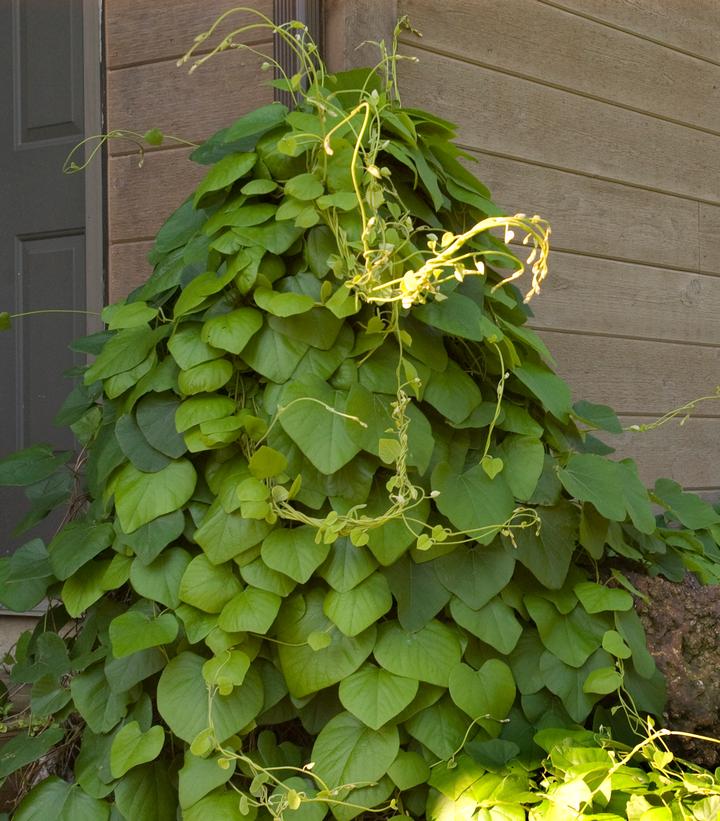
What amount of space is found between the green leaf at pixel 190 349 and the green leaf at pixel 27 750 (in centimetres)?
49

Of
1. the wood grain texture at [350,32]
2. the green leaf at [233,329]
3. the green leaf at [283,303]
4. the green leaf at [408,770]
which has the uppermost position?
the wood grain texture at [350,32]

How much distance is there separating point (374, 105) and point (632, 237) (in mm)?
1353

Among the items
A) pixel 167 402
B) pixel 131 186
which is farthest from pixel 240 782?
pixel 131 186

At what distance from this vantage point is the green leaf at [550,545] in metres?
1.30

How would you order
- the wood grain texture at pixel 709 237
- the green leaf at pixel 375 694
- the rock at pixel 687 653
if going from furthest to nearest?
the wood grain texture at pixel 709 237, the rock at pixel 687 653, the green leaf at pixel 375 694

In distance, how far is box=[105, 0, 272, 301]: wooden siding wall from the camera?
1873mm

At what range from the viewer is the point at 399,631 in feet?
4.06

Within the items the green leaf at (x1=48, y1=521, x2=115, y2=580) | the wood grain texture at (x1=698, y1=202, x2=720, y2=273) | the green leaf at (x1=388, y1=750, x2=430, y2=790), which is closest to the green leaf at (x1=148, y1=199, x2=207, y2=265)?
the green leaf at (x1=48, y1=521, x2=115, y2=580)

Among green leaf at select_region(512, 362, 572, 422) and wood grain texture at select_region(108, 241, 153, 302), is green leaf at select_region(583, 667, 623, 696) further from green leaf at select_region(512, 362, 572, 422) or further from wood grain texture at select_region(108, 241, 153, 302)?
wood grain texture at select_region(108, 241, 153, 302)

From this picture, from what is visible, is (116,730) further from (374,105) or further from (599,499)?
(374,105)

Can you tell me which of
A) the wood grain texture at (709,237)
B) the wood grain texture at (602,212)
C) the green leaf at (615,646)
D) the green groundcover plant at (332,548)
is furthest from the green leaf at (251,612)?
the wood grain texture at (709,237)

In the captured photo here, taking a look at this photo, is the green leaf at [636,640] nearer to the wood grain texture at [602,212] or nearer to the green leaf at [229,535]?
the green leaf at [229,535]

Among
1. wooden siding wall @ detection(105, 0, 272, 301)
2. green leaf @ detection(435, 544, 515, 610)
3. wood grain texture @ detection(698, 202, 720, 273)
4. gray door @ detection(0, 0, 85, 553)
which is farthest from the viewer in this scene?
wood grain texture @ detection(698, 202, 720, 273)

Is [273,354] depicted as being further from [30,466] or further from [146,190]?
[146,190]
